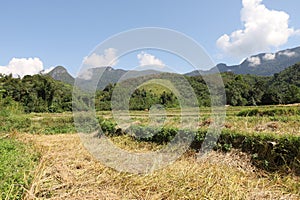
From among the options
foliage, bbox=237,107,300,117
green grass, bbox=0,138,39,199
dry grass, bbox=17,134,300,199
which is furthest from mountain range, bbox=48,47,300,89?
dry grass, bbox=17,134,300,199

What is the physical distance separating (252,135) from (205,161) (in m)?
1.27

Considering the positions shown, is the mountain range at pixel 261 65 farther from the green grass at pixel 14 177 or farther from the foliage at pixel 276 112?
the green grass at pixel 14 177

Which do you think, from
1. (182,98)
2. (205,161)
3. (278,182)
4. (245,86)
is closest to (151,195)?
(278,182)

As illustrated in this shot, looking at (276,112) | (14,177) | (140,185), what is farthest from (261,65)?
(14,177)

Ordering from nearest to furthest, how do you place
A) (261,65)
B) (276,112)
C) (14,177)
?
(14,177), (276,112), (261,65)

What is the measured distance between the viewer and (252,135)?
6.36 meters

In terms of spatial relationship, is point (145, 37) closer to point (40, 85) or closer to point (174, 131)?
point (174, 131)

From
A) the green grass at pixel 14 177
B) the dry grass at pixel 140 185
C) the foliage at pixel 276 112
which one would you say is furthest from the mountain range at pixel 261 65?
the dry grass at pixel 140 185

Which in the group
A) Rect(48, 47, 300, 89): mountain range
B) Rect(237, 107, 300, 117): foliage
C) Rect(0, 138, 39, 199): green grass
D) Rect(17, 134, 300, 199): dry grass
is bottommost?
Rect(17, 134, 300, 199): dry grass

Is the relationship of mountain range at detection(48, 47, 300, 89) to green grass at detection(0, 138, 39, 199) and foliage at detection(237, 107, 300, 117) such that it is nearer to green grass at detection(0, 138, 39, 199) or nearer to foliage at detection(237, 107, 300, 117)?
foliage at detection(237, 107, 300, 117)

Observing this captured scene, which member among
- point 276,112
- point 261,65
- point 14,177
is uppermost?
point 261,65

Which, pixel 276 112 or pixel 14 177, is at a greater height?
pixel 276 112

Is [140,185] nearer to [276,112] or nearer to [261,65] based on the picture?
[276,112]

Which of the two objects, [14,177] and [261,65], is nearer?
[14,177]
